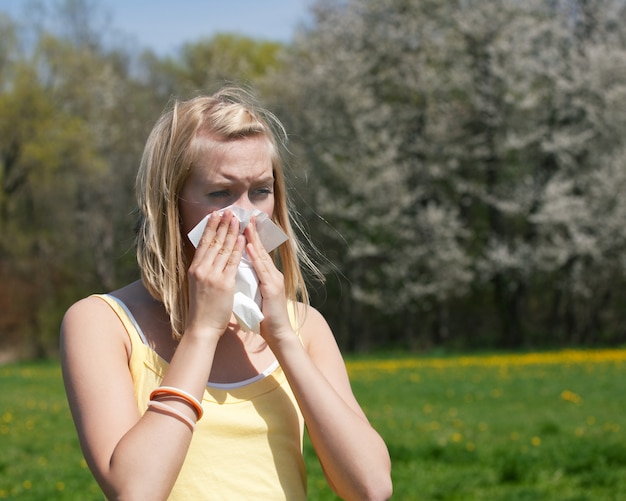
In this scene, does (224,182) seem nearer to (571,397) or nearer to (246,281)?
(246,281)

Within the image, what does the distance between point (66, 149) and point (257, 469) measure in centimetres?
2866

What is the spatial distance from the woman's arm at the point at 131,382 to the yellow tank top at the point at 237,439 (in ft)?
0.15

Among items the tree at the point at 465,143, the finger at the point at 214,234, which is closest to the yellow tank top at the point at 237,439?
the finger at the point at 214,234

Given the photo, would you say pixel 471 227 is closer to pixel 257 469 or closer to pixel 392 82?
pixel 392 82

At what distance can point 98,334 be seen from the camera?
6.14 ft

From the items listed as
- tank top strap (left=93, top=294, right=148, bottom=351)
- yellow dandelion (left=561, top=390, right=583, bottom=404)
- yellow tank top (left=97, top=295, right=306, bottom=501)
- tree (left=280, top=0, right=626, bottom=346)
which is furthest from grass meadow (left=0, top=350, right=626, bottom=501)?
tree (left=280, top=0, right=626, bottom=346)

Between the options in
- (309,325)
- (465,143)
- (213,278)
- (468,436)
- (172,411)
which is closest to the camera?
(172,411)

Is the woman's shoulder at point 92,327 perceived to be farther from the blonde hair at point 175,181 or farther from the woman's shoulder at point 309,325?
the woman's shoulder at point 309,325

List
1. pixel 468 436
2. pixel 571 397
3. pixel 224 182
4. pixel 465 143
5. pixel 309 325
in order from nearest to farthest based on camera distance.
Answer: pixel 224 182 → pixel 309 325 → pixel 468 436 → pixel 571 397 → pixel 465 143

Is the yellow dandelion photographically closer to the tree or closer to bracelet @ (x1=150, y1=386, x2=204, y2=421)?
bracelet @ (x1=150, y1=386, x2=204, y2=421)

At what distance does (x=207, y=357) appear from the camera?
1.81 m

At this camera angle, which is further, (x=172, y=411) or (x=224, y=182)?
(x=224, y=182)

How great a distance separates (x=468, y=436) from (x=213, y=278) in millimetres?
7015

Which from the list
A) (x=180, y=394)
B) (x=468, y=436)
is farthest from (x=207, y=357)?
(x=468, y=436)
